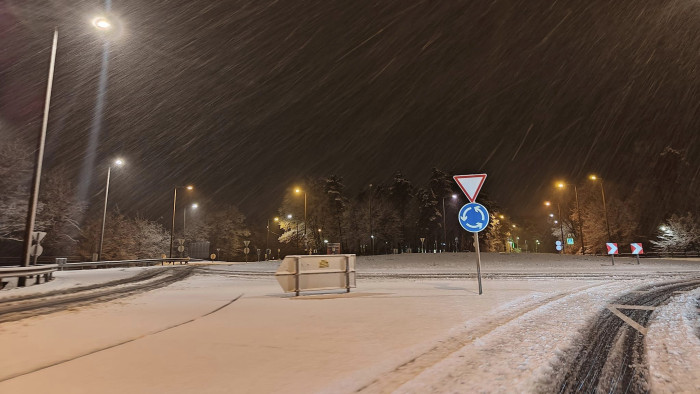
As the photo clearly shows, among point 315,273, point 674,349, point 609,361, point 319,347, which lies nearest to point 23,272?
point 315,273

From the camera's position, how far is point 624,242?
2004 inches

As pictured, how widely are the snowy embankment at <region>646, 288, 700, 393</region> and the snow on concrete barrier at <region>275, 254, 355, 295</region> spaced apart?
Result: 701 cm

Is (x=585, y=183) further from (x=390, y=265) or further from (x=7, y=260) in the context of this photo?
(x=7, y=260)

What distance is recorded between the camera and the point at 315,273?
10.5 metres

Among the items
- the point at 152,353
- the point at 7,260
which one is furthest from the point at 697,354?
the point at 7,260

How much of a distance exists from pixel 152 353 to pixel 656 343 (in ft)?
21.3

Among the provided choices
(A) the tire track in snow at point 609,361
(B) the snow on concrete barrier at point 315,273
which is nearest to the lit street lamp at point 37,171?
(B) the snow on concrete barrier at point 315,273

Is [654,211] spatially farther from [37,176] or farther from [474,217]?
[37,176]

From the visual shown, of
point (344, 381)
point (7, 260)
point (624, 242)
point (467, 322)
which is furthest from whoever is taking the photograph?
point (624, 242)

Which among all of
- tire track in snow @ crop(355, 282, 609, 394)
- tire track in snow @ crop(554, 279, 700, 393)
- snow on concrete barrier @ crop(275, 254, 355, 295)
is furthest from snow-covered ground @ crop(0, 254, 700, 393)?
snow on concrete barrier @ crop(275, 254, 355, 295)

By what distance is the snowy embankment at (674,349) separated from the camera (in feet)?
11.3

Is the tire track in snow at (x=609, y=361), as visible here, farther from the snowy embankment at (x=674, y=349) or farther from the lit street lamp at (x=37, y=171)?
the lit street lamp at (x=37, y=171)

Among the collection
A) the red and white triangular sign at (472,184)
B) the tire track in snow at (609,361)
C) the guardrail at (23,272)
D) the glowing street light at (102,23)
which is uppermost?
the glowing street light at (102,23)

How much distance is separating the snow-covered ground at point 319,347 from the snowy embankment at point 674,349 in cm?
2
